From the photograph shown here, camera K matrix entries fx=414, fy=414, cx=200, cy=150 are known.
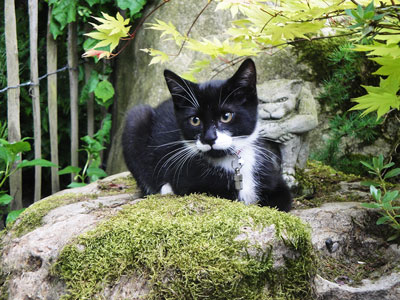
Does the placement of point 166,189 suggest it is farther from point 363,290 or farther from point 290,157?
point 363,290

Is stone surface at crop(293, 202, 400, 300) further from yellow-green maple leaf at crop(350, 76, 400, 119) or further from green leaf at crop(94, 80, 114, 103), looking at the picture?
green leaf at crop(94, 80, 114, 103)

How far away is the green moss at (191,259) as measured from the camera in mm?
1544

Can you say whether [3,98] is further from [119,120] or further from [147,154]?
[147,154]

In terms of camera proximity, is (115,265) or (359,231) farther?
(359,231)

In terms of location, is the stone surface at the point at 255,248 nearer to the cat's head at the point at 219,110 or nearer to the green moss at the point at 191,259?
the green moss at the point at 191,259

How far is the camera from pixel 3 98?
4555 mm

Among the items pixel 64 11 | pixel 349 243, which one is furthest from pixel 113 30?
pixel 64 11

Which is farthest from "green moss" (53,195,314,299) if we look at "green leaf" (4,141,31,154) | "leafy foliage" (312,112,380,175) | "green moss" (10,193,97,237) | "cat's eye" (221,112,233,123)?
"green leaf" (4,141,31,154)

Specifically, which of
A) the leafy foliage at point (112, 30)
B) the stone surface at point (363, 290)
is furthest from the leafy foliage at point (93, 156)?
the stone surface at point (363, 290)

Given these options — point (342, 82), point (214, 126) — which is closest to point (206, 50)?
point (214, 126)

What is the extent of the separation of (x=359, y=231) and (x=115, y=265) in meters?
1.35

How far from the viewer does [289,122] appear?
9.32 ft

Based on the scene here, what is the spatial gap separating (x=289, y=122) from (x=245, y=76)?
79 centimetres

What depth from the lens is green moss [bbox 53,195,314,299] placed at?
1.54 metres
